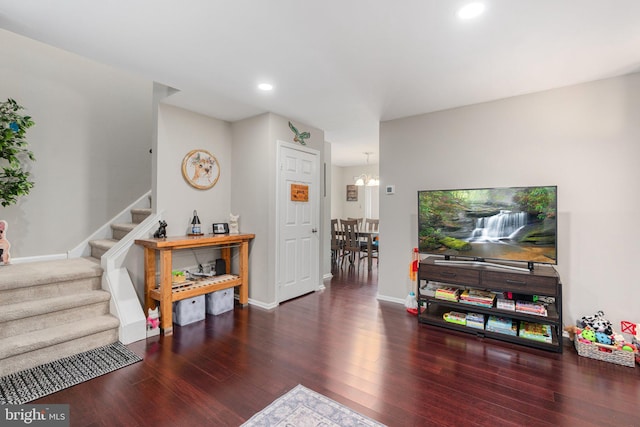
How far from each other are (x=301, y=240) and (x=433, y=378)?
8.05 ft

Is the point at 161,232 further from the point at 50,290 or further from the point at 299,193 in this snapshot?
the point at 299,193

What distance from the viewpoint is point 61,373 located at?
2.13 m

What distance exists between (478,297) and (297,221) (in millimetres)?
2373

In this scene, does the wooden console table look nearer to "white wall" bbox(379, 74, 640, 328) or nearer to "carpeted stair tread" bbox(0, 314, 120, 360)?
"carpeted stair tread" bbox(0, 314, 120, 360)

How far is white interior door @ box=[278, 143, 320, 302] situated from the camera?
152 inches

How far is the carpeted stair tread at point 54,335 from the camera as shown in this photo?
6.93 feet

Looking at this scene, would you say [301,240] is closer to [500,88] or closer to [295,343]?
[295,343]

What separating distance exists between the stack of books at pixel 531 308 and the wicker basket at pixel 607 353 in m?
0.34

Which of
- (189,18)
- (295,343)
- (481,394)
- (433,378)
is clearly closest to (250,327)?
(295,343)

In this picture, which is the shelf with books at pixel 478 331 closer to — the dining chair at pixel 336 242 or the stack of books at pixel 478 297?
the stack of books at pixel 478 297

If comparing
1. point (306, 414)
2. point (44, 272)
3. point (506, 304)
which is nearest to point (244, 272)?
point (44, 272)

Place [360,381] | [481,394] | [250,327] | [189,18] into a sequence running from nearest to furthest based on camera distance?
1. [189,18]
2. [481,394]
3. [360,381]
4. [250,327]

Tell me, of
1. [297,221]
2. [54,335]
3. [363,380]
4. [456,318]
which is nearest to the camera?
[363,380]

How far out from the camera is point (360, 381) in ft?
6.87
